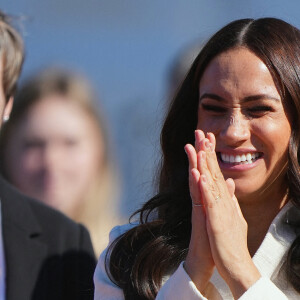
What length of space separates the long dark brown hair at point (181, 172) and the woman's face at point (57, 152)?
1782mm

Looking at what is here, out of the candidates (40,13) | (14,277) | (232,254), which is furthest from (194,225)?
(40,13)

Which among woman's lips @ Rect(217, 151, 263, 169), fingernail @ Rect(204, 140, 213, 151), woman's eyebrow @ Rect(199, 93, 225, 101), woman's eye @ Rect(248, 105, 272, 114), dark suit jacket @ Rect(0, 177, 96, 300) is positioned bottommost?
dark suit jacket @ Rect(0, 177, 96, 300)

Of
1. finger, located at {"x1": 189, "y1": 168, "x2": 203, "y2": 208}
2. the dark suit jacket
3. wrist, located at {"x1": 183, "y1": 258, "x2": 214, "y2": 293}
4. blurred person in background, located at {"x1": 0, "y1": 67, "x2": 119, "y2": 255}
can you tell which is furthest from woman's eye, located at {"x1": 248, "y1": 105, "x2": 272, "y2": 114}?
blurred person in background, located at {"x1": 0, "y1": 67, "x2": 119, "y2": 255}

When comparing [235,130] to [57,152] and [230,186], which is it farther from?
[57,152]

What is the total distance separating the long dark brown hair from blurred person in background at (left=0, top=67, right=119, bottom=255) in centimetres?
178

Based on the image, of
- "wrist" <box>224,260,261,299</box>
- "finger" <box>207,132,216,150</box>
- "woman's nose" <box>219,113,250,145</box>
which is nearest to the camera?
"wrist" <box>224,260,261,299</box>

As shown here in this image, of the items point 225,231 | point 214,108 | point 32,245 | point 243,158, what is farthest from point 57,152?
point 225,231

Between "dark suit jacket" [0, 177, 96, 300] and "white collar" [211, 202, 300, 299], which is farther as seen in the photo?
"dark suit jacket" [0, 177, 96, 300]

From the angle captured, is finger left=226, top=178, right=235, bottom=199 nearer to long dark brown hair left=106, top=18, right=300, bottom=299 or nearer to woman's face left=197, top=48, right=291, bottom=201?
woman's face left=197, top=48, right=291, bottom=201

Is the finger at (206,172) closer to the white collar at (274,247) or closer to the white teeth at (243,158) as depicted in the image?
the white teeth at (243,158)

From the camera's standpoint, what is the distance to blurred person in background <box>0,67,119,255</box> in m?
5.12

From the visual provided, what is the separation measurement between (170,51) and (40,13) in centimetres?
74

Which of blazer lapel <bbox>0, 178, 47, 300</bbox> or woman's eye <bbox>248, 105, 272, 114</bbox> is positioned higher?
woman's eye <bbox>248, 105, 272, 114</bbox>

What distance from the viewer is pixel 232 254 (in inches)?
110
